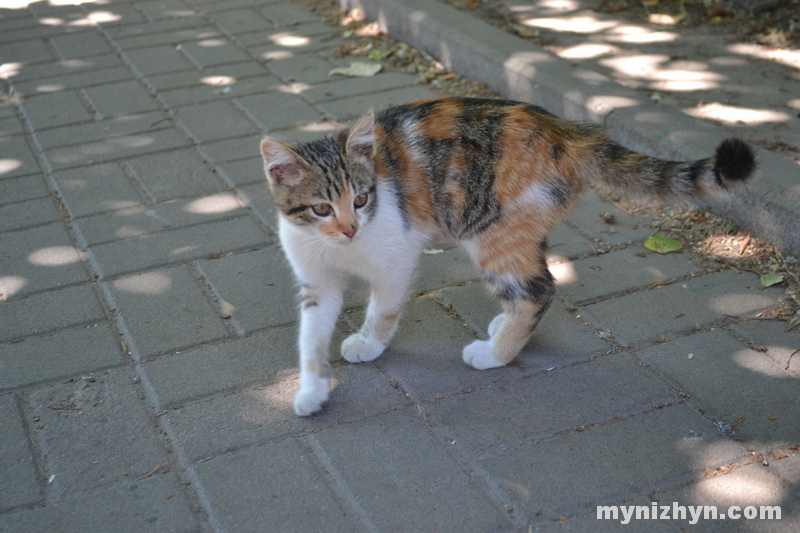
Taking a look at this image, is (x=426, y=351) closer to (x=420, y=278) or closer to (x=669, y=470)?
(x=420, y=278)

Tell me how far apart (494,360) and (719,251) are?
1559 mm

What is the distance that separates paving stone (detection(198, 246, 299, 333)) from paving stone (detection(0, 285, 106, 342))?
0.59 metres

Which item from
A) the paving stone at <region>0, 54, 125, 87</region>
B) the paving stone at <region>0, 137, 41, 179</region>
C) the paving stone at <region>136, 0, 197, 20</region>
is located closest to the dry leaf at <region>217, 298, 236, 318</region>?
the paving stone at <region>0, 137, 41, 179</region>

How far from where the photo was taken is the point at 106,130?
5277 millimetres

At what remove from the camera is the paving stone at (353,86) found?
567cm

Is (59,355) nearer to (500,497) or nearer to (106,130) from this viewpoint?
(500,497)

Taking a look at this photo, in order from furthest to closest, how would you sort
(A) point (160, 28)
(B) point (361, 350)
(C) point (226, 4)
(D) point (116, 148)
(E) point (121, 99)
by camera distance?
1. (C) point (226, 4)
2. (A) point (160, 28)
3. (E) point (121, 99)
4. (D) point (116, 148)
5. (B) point (361, 350)

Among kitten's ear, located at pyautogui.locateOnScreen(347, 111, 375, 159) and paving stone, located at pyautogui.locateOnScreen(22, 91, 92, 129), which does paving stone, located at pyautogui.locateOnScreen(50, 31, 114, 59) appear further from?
kitten's ear, located at pyautogui.locateOnScreen(347, 111, 375, 159)

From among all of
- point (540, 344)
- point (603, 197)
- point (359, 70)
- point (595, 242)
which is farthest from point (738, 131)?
point (359, 70)

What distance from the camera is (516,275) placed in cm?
306

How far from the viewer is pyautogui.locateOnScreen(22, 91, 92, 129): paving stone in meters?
5.41

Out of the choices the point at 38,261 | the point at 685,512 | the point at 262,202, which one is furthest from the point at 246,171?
the point at 685,512

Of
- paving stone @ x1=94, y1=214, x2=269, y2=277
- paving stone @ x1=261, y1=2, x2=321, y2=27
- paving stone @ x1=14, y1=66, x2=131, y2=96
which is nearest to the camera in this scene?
paving stone @ x1=94, y1=214, x2=269, y2=277

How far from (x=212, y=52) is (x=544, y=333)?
459 cm
